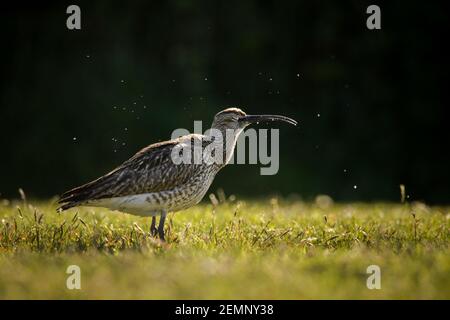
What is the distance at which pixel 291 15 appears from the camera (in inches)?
728

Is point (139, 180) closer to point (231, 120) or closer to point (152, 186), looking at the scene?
point (152, 186)

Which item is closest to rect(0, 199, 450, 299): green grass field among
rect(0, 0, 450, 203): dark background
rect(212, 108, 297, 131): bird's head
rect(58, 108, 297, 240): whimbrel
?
rect(58, 108, 297, 240): whimbrel

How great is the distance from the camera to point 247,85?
18438 mm

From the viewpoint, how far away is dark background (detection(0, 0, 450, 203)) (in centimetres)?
1659

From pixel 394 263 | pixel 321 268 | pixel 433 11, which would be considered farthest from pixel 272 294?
pixel 433 11

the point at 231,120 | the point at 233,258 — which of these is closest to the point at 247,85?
the point at 231,120

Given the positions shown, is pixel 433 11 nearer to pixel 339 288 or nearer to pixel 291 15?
pixel 291 15

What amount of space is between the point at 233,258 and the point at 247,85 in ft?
43.0

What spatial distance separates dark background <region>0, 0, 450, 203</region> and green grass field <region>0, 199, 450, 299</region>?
8362 mm

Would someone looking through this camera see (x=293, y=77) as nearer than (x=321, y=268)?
No

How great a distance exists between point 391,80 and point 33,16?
10.9m

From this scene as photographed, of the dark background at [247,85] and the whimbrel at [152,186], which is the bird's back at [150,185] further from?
the dark background at [247,85]

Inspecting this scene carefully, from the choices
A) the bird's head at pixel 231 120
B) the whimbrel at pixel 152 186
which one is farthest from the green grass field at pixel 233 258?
the bird's head at pixel 231 120

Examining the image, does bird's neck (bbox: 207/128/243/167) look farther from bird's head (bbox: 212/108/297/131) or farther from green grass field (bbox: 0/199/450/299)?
green grass field (bbox: 0/199/450/299)
